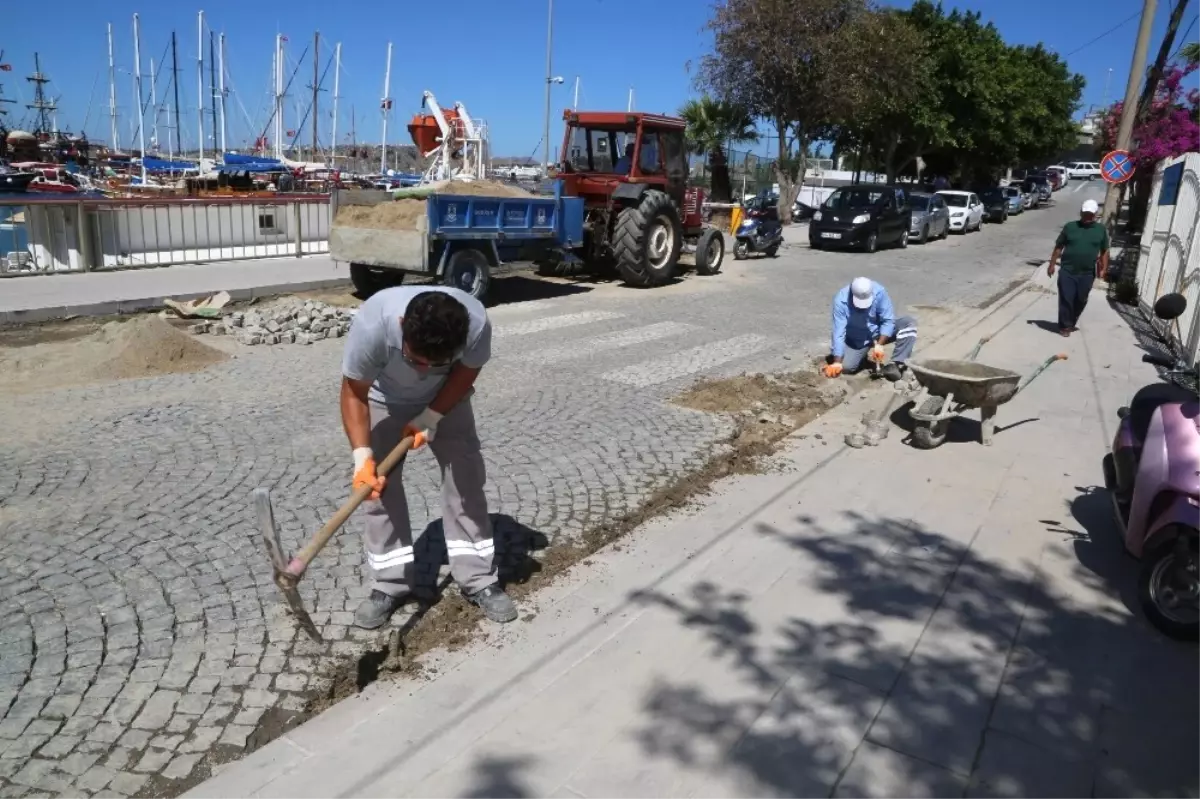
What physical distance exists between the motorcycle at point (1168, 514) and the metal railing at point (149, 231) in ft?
43.7

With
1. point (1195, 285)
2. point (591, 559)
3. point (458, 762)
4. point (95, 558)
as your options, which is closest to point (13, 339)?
point (95, 558)

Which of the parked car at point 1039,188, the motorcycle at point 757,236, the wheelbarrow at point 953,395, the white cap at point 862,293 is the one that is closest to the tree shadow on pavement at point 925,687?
the wheelbarrow at point 953,395

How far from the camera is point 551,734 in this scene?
309 centimetres

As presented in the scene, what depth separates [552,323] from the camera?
35.5 feet

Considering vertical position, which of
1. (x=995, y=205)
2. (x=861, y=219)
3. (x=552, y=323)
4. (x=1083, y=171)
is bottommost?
(x=552, y=323)

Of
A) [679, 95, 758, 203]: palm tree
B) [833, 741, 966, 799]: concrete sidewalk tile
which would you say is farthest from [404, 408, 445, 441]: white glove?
[679, 95, 758, 203]: palm tree

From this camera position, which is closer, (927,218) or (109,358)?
(109,358)

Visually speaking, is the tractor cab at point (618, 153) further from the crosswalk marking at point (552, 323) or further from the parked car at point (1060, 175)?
the parked car at point (1060, 175)

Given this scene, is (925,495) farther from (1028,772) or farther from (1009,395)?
(1028,772)

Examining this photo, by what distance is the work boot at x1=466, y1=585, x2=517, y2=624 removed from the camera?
3.81 metres

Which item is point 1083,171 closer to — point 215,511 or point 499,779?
point 215,511

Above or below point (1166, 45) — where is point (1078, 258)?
below

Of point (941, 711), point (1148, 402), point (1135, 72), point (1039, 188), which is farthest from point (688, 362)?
point (1039, 188)

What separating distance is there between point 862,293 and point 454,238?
5.30m
